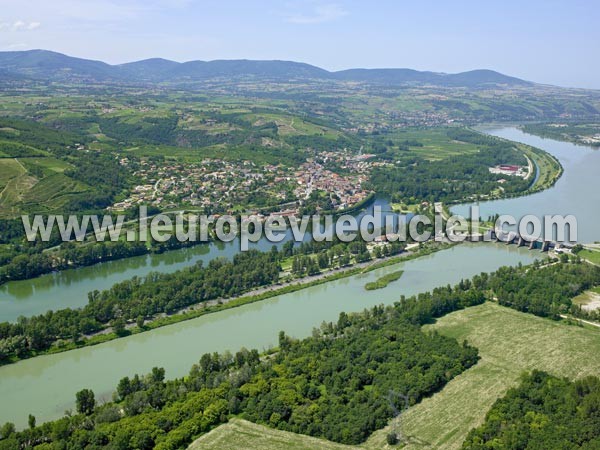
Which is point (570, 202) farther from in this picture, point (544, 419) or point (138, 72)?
point (138, 72)

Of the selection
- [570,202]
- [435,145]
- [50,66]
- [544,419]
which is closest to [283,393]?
[544,419]

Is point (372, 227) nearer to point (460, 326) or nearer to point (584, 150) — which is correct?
point (460, 326)

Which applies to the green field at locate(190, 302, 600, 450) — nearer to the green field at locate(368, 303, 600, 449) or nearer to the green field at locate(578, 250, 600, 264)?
the green field at locate(368, 303, 600, 449)

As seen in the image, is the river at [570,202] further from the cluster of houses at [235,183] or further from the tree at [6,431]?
the tree at [6,431]

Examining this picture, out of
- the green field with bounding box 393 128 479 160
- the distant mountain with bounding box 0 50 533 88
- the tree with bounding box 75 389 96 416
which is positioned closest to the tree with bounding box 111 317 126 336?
the tree with bounding box 75 389 96 416

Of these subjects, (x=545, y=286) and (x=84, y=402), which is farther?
(x=545, y=286)

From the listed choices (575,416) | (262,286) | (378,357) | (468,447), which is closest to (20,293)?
(262,286)

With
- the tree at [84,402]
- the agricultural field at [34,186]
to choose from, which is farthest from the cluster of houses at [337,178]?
the tree at [84,402]
